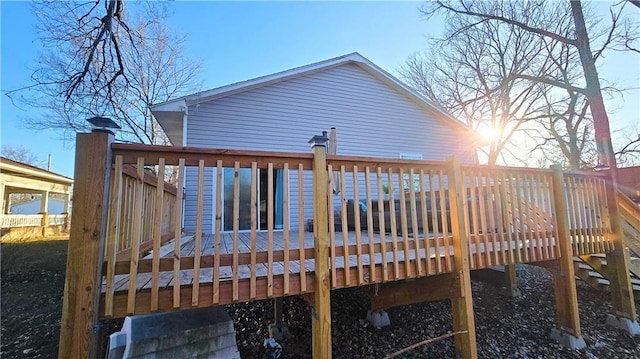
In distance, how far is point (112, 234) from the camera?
77.3 inches

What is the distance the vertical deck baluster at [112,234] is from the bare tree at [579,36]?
420 inches

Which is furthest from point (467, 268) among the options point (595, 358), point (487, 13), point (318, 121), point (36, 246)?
point (36, 246)

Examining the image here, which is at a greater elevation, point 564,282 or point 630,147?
point 630,147

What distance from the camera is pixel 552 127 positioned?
14.9m

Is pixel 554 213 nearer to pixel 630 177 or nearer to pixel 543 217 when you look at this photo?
pixel 543 217

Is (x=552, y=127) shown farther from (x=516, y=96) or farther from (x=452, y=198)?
(x=452, y=198)

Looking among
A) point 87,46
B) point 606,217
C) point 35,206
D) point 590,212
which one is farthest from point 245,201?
point 35,206

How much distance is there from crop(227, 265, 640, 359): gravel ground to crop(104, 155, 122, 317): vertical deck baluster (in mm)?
2357

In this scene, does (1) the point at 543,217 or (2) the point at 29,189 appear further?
(2) the point at 29,189

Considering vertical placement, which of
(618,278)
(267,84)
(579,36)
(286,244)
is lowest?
(618,278)

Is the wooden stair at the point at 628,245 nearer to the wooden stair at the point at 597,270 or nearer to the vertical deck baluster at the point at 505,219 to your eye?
the wooden stair at the point at 597,270

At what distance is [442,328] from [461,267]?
188cm

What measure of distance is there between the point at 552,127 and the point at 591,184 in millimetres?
13509

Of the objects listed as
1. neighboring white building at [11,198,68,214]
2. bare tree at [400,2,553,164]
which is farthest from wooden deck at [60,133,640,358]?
neighboring white building at [11,198,68,214]
